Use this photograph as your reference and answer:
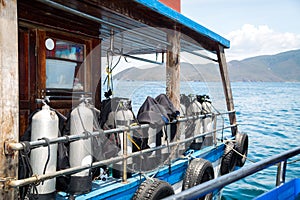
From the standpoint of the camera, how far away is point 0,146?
274 centimetres

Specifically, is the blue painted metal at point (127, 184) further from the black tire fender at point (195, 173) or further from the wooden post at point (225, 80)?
the wooden post at point (225, 80)

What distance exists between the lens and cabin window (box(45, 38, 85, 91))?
15.7ft

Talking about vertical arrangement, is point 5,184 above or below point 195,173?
above

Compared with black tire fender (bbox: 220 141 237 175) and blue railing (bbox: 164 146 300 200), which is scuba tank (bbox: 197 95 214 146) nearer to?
black tire fender (bbox: 220 141 237 175)

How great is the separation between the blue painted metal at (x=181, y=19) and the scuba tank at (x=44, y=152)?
6.52 feet

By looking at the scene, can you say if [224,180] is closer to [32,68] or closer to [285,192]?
[285,192]

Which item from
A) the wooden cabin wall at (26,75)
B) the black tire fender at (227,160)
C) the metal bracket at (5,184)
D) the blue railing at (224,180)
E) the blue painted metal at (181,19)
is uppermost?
the blue painted metal at (181,19)

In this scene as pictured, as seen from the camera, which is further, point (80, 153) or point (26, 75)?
point (26, 75)

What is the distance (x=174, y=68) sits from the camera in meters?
5.70

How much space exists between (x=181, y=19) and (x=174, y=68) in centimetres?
80

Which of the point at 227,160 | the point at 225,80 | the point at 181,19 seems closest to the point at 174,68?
the point at 181,19

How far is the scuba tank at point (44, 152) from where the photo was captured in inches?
126

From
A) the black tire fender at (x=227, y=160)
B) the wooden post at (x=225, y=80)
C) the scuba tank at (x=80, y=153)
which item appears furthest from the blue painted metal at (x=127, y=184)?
the wooden post at (x=225, y=80)

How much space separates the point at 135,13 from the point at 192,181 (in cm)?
258
